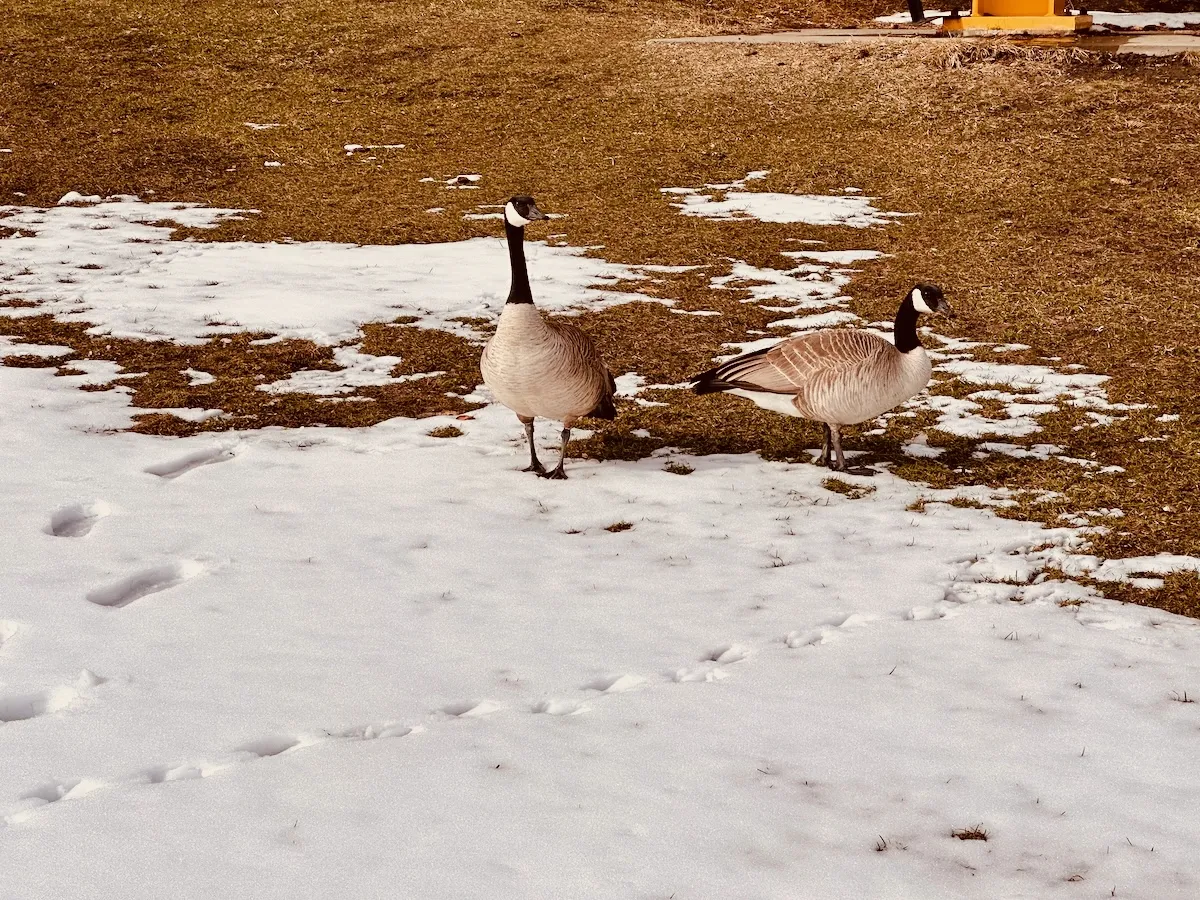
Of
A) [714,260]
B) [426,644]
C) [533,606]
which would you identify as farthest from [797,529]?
[714,260]

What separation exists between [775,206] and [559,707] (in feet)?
42.2

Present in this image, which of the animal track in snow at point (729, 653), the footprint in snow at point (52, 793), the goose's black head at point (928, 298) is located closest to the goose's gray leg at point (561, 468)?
the animal track in snow at point (729, 653)

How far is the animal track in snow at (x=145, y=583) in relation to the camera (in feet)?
22.1

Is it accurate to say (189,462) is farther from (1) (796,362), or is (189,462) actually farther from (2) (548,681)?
(1) (796,362)

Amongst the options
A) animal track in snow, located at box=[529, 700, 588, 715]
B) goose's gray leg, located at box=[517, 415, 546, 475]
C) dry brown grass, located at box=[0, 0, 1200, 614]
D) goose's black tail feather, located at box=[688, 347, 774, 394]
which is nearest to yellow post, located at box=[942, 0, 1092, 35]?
dry brown grass, located at box=[0, 0, 1200, 614]

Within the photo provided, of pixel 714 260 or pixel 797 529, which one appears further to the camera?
pixel 714 260

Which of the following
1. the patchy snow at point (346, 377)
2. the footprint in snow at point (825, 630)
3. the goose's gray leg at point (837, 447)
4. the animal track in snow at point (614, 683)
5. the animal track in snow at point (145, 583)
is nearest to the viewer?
the animal track in snow at point (614, 683)

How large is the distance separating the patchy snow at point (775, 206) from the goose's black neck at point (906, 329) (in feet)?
25.1

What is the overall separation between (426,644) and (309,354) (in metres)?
5.84

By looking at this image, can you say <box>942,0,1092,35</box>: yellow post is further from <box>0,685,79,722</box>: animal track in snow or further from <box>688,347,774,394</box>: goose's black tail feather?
<box>0,685,79,722</box>: animal track in snow

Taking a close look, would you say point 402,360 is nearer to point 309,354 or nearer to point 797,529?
point 309,354

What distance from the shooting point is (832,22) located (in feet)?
100

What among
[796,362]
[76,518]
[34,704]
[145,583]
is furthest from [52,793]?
[796,362]

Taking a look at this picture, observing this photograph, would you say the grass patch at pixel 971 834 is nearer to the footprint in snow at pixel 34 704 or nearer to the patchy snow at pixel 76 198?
the footprint in snow at pixel 34 704
